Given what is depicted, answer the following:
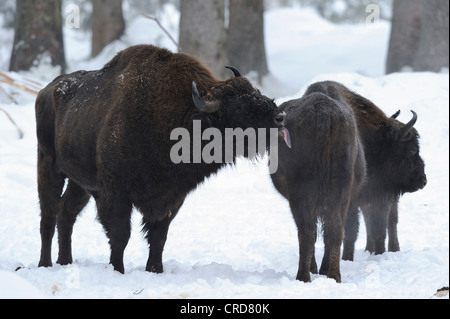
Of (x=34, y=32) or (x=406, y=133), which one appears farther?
(x=34, y=32)

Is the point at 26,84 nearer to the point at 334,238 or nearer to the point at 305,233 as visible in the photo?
the point at 305,233

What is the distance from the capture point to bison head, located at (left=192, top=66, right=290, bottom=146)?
641cm

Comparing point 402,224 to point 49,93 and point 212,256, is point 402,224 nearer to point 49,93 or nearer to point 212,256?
point 212,256

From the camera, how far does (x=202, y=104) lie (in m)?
6.40

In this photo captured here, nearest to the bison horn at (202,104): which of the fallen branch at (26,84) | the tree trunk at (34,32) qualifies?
the fallen branch at (26,84)

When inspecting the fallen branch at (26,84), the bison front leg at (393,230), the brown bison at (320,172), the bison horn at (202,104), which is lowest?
the bison front leg at (393,230)

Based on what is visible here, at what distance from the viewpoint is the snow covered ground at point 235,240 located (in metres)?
5.77

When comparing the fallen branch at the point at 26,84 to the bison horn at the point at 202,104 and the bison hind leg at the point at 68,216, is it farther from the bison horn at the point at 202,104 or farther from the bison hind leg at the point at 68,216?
the bison horn at the point at 202,104

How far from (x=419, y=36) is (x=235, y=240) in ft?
31.1

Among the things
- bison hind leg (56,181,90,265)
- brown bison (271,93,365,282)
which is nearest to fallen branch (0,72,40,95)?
bison hind leg (56,181,90,265)

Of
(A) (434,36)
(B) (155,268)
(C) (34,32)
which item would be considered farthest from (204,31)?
(B) (155,268)

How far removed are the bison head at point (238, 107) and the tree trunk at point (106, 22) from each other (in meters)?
12.5

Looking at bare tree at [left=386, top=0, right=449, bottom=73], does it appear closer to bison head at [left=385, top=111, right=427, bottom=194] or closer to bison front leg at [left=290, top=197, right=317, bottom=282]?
bison head at [left=385, top=111, right=427, bottom=194]
